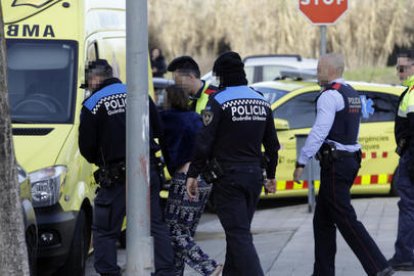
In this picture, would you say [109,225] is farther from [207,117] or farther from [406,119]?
[406,119]

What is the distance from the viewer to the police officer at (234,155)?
6.78 m

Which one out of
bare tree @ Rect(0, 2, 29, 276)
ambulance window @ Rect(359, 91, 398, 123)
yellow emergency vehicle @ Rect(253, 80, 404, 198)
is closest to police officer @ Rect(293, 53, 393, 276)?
bare tree @ Rect(0, 2, 29, 276)

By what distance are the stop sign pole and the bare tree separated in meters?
6.42

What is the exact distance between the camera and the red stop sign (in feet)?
37.2

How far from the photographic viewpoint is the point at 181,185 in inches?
291

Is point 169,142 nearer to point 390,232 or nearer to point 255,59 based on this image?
point 390,232

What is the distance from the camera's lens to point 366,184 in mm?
13133

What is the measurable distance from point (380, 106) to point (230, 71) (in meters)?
6.70

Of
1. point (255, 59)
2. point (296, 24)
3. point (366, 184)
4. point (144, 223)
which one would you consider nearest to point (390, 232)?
point (366, 184)

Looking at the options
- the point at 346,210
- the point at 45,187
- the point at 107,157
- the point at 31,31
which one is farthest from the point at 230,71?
the point at 31,31

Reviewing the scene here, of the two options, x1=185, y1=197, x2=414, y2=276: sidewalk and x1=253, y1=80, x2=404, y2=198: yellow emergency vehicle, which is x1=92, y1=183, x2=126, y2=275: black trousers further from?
x1=253, y1=80, x2=404, y2=198: yellow emergency vehicle

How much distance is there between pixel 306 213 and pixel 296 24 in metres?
18.3

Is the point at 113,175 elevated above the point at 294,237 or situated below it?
above

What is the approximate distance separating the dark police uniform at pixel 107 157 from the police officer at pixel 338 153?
1.37 meters
